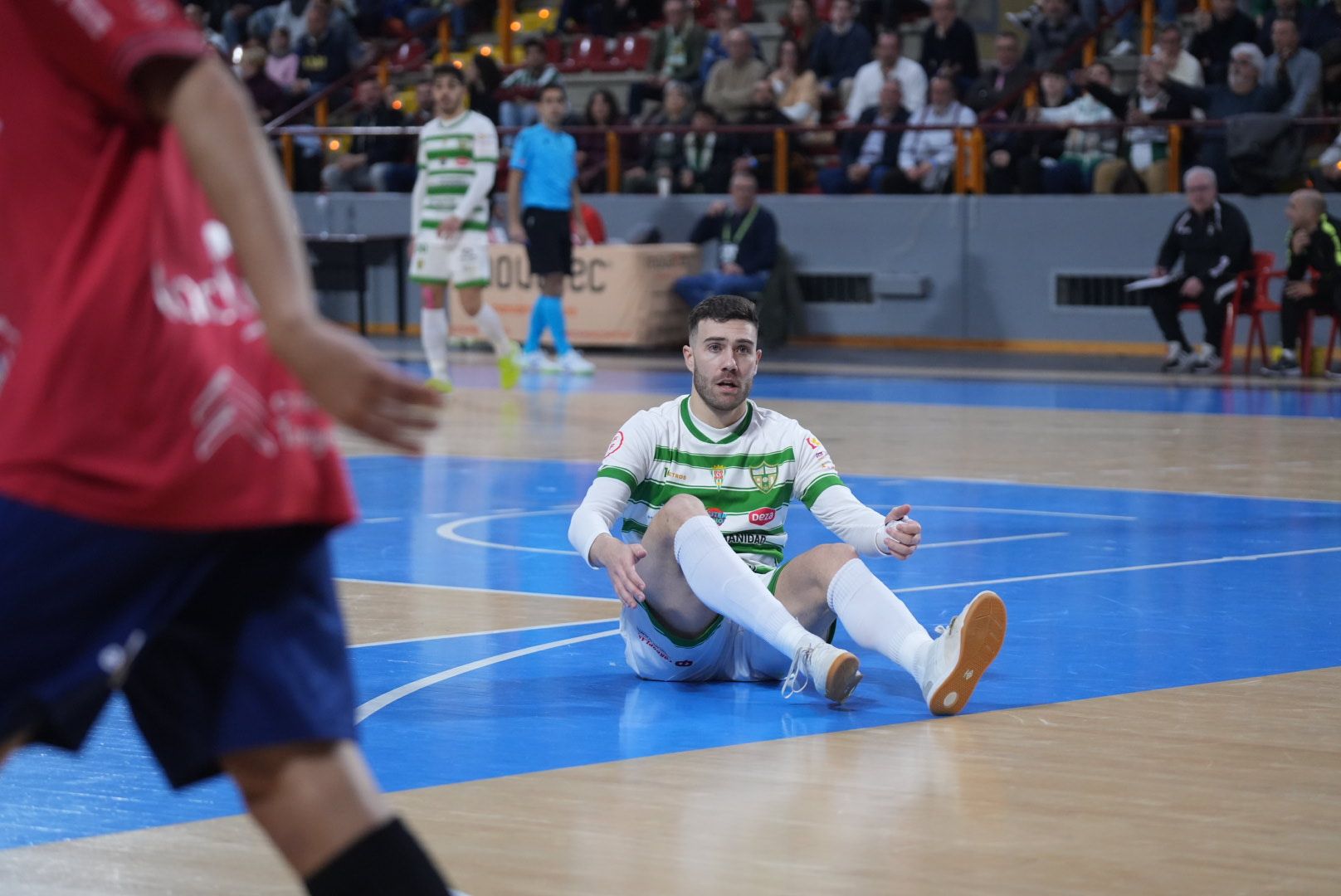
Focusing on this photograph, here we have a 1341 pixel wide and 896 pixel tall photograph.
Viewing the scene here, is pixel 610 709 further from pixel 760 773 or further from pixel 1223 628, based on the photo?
pixel 1223 628

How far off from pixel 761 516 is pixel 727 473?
159 mm

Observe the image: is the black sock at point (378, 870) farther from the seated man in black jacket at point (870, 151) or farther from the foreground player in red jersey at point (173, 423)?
the seated man in black jacket at point (870, 151)

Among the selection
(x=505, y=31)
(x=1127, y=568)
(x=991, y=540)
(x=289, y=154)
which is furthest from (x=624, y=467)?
(x=505, y=31)

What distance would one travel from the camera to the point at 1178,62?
1952cm

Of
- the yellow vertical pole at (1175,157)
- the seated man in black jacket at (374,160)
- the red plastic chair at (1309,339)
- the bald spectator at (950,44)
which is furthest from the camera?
the seated man in black jacket at (374,160)

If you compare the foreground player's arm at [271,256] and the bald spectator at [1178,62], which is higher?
the bald spectator at [1178,62]

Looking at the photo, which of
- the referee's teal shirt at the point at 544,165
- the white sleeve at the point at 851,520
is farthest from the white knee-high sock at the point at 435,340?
the white sleeve at the point at 851,520

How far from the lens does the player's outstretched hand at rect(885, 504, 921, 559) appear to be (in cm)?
543

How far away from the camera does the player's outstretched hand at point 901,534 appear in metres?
5.43

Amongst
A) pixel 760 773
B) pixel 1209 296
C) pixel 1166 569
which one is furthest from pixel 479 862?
pixel 1209 296

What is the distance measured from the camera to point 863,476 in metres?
10.9

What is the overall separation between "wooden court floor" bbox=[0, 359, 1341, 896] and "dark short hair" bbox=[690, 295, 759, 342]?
1331 mm

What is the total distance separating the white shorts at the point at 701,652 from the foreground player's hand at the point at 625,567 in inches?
14.7

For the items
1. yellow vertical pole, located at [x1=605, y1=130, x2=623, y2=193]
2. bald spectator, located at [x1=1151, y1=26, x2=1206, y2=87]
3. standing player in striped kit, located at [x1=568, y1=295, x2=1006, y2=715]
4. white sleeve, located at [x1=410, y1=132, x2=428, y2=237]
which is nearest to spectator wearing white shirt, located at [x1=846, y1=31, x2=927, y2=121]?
bald spectator, located at [x1=1151, y1=26, x2=1206, y2=87]
